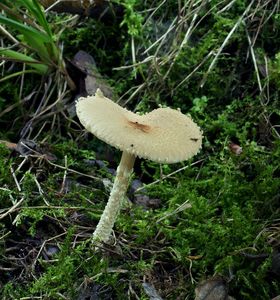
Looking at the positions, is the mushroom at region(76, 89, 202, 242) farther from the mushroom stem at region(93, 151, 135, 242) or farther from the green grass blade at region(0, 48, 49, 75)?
the green grass blade at region(0, 48, 49, 75)

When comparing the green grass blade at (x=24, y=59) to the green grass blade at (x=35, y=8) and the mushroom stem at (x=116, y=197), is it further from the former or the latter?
the mushroom stem at (x=116, y=197)

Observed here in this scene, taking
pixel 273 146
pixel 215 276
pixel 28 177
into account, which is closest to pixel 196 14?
pixel 273 146

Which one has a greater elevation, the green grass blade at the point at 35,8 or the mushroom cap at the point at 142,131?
the mushroom cap at the point at 142,131

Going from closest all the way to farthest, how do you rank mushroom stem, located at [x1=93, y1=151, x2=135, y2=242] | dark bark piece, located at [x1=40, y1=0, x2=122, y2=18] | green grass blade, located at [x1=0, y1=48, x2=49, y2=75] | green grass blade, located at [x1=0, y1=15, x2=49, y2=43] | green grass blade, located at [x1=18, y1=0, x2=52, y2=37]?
1. mushroom stem, located at [x1=93, y1=151, x2=135, y2=242]
2. green grass blade, located at [x1=0, y1=15, x2=49, y2=43]
3. green grass blade, located at [x1=18, y1=0, x2=52, y2=37]
4. green grass blade, located at [x1=0, y1=48, x2=49, y2=75]
5. dark bark piece, located at [x1=40, y1=0, x2=122, y2=18]

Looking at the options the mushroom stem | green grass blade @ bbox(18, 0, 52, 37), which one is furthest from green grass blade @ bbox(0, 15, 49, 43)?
the mushroom stem

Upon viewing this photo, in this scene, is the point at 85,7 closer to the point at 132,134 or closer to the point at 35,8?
the point at 35,8

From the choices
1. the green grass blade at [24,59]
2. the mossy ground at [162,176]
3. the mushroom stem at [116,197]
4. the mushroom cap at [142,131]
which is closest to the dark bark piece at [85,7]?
the mossy ground at [162,176]

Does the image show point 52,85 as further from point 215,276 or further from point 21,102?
point 215,276

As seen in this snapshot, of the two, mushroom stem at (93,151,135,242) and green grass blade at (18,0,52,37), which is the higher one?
green grass blade at (18,0,52,37)
